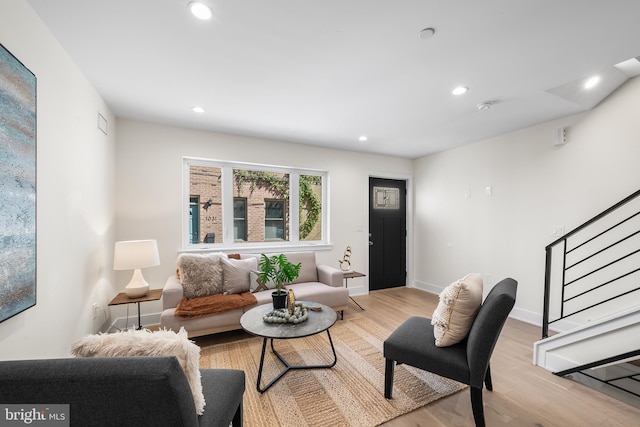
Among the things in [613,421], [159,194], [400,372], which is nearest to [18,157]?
[159,194]

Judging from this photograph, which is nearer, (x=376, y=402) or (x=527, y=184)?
(x=376, y=402)

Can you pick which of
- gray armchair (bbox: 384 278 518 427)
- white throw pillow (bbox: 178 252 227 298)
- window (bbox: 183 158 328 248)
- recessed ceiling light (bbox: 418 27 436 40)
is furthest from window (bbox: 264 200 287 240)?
recessed ceiling light (bbox: 418 27 436 40)

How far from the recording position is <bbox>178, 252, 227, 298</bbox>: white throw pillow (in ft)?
9.34

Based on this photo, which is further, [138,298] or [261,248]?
[261,248]

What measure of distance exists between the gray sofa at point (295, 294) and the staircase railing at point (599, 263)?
2098mm

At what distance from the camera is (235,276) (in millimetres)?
3076

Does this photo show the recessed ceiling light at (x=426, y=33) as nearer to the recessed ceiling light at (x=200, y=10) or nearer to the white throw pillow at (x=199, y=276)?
the recessed ceiling light at (x=200, y=10)

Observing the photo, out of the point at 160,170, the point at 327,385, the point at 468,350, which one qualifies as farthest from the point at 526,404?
the point at 160,170

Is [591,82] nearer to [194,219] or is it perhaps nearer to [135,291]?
[194,219]

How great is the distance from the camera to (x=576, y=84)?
243 cm

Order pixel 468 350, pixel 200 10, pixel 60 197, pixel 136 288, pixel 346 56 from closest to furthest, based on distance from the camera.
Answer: pixel 200 10 → pixel 468 350 → pixel 60 197 → pixel 346 56 → pixel 136 288

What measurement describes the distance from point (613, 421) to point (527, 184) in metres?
2.51

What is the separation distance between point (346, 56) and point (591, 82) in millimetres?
2330

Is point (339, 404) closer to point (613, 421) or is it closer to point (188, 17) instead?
point (613, 421)
